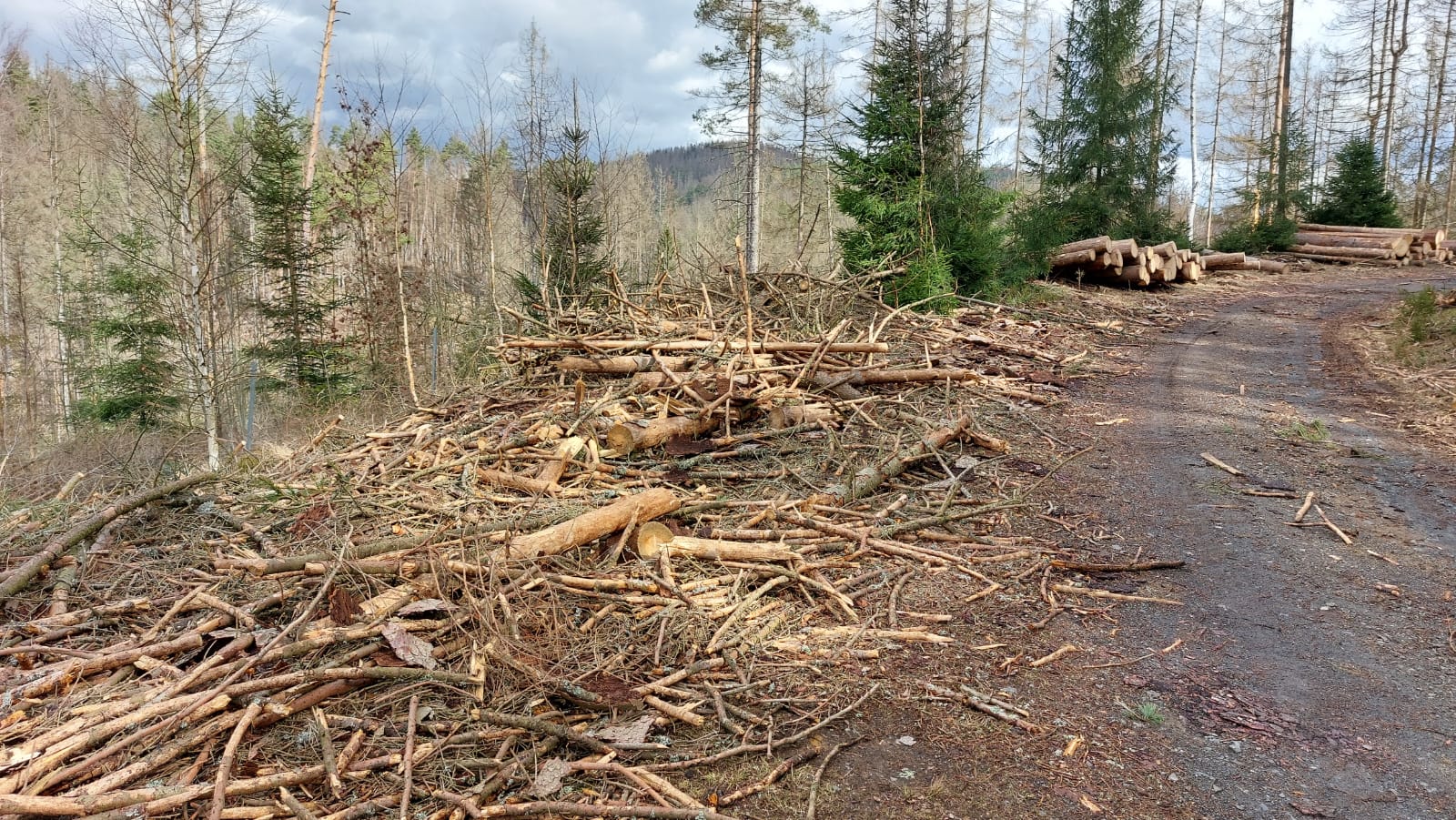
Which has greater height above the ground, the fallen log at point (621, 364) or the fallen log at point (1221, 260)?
the fallen log at point (1221, 260)

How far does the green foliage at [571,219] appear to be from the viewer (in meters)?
13.0

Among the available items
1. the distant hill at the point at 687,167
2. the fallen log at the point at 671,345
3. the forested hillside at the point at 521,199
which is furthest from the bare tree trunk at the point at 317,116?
the distant hill at the point at 687,167

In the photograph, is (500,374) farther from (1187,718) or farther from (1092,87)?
(1092,87)

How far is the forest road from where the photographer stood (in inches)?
104

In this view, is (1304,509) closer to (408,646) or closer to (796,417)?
(796,417)

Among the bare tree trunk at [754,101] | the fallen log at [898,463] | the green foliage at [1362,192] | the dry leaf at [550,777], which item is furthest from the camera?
the green foliage at [1362,192]

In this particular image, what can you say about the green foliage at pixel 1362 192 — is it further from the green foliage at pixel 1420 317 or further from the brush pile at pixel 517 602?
the brush pile at pixel 517 602

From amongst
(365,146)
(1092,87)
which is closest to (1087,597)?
(1092,87)

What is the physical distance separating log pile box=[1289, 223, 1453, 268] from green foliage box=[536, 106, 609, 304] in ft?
65.1

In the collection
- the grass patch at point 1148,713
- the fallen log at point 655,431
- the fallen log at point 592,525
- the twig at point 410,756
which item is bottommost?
the grass patch at point 1148,713

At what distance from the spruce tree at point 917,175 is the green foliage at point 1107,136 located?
556 cm

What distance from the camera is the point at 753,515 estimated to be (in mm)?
4727

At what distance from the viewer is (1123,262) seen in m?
14.4

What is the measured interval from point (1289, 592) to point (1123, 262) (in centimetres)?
1235
